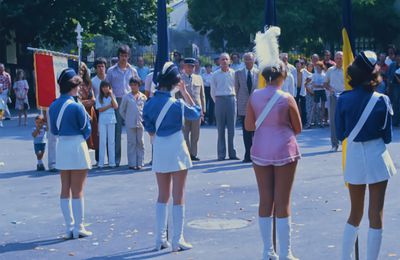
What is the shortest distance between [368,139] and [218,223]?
3390mm

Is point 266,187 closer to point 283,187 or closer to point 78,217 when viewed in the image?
point 283,187

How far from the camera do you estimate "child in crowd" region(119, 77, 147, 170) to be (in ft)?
49.7

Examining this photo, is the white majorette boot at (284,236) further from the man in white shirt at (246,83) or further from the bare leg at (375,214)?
the man in white shirt at (246,83)

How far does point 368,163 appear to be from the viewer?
23.2ft

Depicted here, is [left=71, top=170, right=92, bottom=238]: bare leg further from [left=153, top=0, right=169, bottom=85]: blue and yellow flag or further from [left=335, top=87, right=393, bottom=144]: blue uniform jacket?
[left=335, top=87, right=393, bottom=144]: blue uniform jacket

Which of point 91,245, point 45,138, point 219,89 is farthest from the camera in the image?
point 219,89


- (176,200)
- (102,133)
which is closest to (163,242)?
(176,200)

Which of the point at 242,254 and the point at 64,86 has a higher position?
the point at 64,86

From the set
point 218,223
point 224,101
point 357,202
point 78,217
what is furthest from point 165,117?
point 224,101

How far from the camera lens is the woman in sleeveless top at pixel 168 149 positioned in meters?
8.68

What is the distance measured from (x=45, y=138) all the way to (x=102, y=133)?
1049 mm

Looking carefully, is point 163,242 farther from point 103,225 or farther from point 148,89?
point 148,89

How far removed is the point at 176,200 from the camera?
870 centimetres

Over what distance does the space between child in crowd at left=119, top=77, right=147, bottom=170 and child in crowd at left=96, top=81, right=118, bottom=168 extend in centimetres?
24
